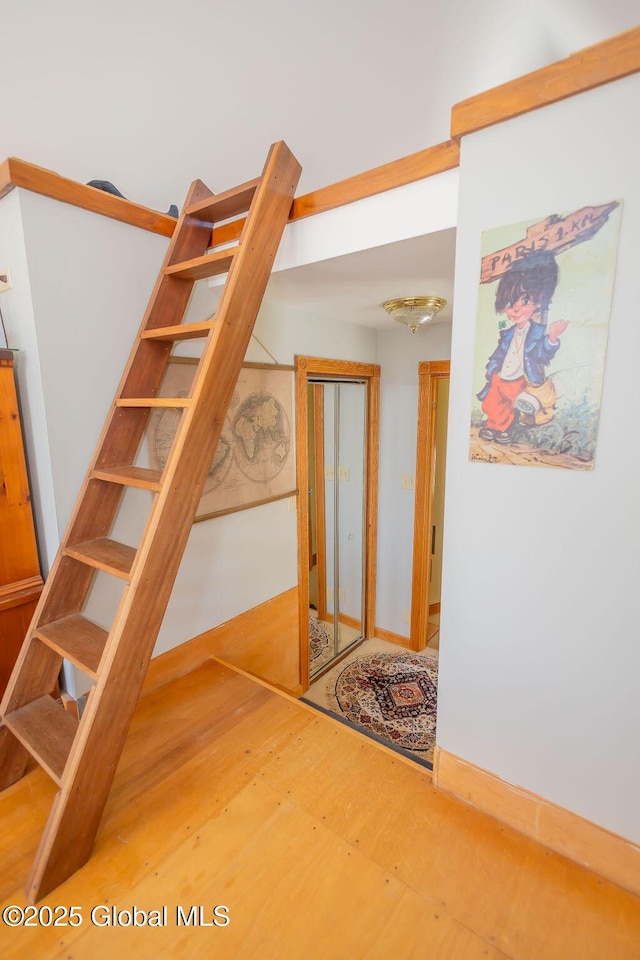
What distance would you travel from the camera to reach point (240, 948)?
952mm

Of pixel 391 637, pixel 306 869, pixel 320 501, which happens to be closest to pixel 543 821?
pixel 306 869

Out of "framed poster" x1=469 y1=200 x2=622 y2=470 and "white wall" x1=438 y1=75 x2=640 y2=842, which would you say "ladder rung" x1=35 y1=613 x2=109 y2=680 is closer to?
"white wall" x1=438 y1=75 x2=640 y2=842

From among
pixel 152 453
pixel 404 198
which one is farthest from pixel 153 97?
pixel 152 453

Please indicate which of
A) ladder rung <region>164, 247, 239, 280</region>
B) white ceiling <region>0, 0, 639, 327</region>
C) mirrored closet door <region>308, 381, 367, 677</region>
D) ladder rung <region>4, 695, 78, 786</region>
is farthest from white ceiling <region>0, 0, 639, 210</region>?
ladder rung <region>4, 695, 78, 786</region>

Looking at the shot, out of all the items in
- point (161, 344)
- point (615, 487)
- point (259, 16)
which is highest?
point (259, 16)

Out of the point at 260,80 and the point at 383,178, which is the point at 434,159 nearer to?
the point at 383,178

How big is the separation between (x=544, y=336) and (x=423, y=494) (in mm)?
2392

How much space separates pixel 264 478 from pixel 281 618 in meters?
0.90

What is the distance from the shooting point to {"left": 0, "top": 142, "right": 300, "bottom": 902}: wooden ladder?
1.11 m

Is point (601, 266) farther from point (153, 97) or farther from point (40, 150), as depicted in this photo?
point (40, 150)

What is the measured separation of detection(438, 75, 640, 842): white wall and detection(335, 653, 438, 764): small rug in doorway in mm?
1601

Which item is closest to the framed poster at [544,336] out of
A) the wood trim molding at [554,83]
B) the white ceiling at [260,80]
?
the wood trim molding at [554,83]

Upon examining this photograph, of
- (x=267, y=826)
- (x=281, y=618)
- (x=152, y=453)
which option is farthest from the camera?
(x=281, y=618)

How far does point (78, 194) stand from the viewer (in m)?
1.46
